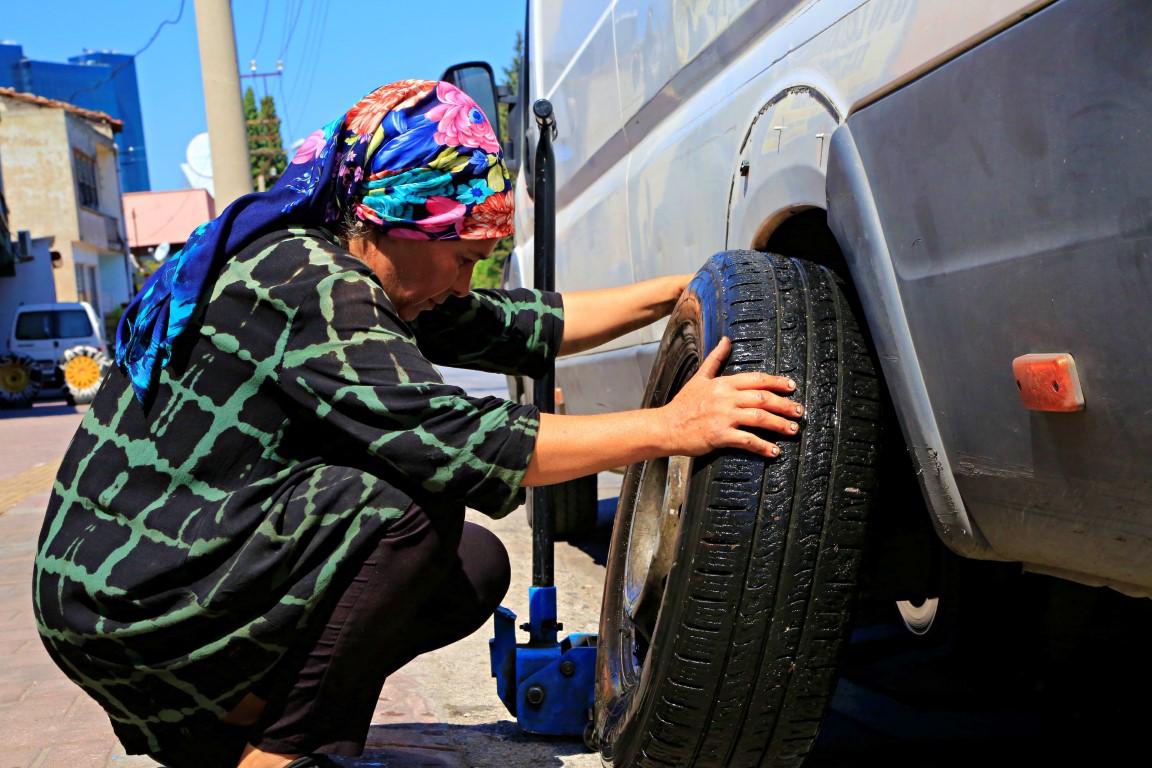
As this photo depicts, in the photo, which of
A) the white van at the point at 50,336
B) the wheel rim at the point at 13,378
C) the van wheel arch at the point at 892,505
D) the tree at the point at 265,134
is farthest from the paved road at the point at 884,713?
the tree at the point at 265,134

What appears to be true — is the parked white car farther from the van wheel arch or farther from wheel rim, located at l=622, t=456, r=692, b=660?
the van wheel arch

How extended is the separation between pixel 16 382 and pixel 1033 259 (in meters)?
→ 21.7

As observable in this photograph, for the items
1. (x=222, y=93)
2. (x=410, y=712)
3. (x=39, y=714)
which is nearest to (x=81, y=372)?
(x=222, y=93)

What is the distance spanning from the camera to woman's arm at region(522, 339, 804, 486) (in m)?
1.69

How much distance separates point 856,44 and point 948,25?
278mm

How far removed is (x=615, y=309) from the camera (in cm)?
258

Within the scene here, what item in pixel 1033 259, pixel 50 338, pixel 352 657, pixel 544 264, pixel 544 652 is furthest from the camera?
pixel 50 338

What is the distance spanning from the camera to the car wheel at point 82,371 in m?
19.7

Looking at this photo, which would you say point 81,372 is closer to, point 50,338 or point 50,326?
point 50,338

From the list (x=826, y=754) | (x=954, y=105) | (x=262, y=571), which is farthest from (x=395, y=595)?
(x=954, y=105)

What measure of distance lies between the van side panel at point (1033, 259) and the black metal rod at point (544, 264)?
1.26 metres

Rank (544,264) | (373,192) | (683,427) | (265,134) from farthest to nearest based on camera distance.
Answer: (265,134) → (544,264) → (373,192) → (683,427)

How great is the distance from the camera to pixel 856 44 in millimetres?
1672

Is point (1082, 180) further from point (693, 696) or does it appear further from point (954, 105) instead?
point (693, 696)
